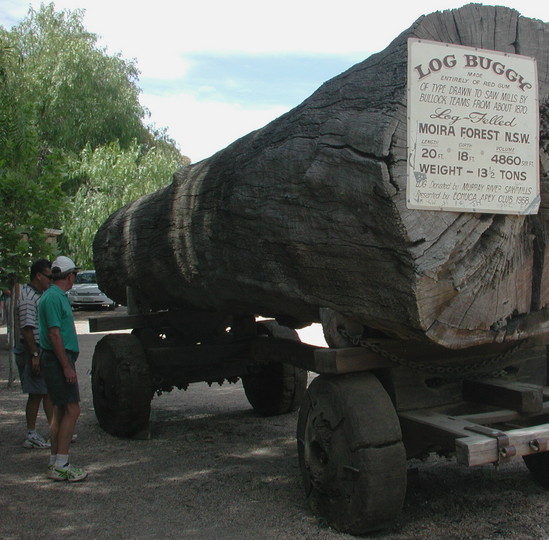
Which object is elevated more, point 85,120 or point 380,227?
point 85,120

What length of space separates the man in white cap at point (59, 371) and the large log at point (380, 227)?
4.69ft

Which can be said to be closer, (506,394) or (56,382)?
(506,394)

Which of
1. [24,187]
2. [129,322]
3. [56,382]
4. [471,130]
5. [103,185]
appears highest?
[103,185]

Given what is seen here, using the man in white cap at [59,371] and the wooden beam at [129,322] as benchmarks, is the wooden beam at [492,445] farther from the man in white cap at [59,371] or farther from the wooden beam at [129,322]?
the wooden beam at [129,322]

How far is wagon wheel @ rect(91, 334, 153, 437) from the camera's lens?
6082 mm

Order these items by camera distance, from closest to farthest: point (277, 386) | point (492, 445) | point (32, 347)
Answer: point (492, 445), point (32, 347), point (277, 386)

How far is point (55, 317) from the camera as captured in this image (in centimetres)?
497

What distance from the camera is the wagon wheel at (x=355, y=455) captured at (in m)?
3.59

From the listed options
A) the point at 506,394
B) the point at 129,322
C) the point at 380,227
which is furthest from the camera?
the point at 129,322

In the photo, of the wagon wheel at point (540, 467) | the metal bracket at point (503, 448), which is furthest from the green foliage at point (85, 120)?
the metal bracket at point (503, 448)

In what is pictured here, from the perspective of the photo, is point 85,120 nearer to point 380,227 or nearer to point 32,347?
point 32,347

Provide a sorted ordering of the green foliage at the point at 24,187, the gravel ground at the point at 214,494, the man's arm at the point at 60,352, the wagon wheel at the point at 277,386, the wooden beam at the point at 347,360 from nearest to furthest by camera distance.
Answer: the wooden beam at the point at 347,360 < the gravel ground at the point at 214,494 < the man's arm at the point at 60,352 < the wagon wheel at the point at 277,386 < the green foliage at the point at 24,187

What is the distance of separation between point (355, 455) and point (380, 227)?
117 centimetres

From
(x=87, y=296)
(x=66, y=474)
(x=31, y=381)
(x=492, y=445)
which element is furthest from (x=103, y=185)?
(x=492, y=445)
